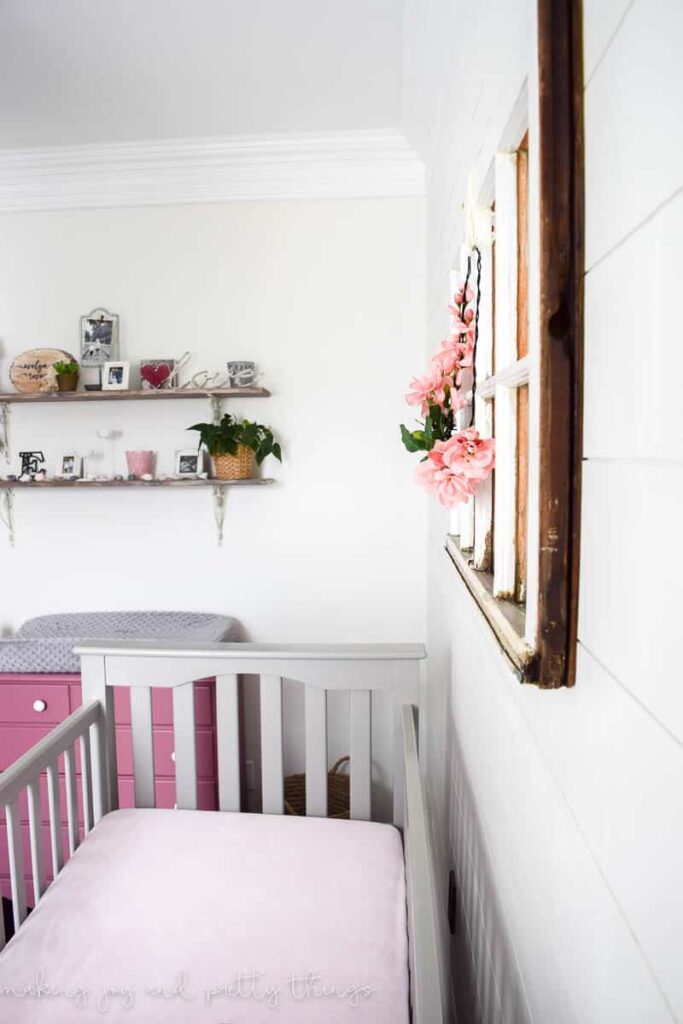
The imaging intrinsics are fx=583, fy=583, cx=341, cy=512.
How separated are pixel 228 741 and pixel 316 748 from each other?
257mm

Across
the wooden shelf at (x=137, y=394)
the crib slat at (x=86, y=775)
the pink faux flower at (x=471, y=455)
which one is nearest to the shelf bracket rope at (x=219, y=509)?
the wooden shelf at (x=137, y=394)

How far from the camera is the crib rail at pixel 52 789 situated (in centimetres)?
122

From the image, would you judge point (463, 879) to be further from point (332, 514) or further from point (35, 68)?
point (35, 68)

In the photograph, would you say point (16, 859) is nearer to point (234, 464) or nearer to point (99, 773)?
point (99, 773)

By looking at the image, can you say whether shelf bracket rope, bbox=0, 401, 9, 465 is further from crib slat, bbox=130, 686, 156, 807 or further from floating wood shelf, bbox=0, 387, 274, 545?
crib slat, bbox=130, 686, 156, 807

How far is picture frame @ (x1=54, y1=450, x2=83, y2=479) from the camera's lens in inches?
103

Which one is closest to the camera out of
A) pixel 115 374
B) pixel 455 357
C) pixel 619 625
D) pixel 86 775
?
pixel 619 625

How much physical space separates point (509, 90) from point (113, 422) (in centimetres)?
230

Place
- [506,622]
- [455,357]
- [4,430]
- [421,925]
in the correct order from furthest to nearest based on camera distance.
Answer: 1. [4,430]
2. [455,357]
3. [421,925]
4. [506,622]

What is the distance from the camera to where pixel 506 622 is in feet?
2.03

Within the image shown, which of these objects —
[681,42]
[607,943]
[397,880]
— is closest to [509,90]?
[681,42]

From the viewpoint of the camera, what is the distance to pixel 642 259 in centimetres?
38

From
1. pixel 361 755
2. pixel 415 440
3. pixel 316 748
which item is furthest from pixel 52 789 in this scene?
pixel 415 440

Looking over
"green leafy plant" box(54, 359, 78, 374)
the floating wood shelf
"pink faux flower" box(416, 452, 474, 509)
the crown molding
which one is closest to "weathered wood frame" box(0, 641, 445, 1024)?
"pink faux flower" box(416, 452, 474, 509)
